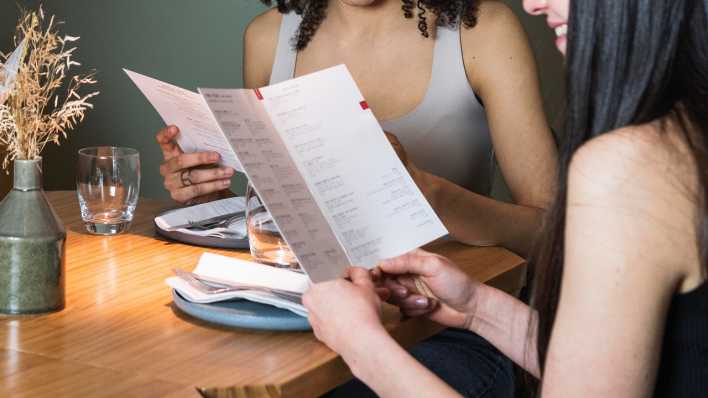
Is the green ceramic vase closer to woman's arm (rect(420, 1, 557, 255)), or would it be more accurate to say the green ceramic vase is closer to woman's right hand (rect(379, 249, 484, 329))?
woman's right hand (rect(379, 249, 484, 329))

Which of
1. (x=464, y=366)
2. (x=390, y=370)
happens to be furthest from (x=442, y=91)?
(x=390, y=370)

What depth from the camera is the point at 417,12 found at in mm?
2230

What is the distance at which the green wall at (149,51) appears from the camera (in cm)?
350

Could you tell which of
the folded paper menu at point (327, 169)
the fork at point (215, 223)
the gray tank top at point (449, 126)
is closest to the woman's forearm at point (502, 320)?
the folded paper menu at point (327, 169)

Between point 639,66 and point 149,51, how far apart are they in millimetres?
2765

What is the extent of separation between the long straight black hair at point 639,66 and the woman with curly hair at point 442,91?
682 millimetres

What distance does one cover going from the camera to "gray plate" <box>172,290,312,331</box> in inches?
50.6

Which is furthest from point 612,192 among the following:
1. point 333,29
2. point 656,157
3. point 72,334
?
point 333,29

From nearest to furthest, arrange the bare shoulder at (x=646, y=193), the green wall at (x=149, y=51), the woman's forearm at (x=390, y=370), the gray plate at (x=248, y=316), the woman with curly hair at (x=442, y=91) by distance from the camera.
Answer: the bare shoulder at (x=646, y=193)
the woman's forearm at (x=390, y=370)
the gray plate at (x=248, y=316)
the woman with curly hair at (x=442, y=91)
the green wall at (x=149, y=51)

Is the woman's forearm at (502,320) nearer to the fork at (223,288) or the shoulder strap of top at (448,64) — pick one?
the fork at (223,288)

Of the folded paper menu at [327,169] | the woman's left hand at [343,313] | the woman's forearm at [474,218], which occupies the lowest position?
the woman's forearm at [474,218]

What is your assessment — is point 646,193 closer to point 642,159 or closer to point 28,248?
point 642,159

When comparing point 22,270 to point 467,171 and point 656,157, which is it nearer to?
point 656,157

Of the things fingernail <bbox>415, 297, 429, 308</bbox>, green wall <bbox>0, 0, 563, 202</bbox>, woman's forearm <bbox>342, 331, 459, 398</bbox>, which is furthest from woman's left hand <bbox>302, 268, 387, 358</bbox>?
green wall <bbox>0, 0, 563, 202</bbox>
